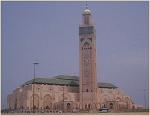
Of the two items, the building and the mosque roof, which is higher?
the mosque roof

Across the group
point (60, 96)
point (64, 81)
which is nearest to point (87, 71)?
point (64, 81)

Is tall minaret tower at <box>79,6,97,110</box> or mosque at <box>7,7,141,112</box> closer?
mosque at <box>7,7,141,112</box>

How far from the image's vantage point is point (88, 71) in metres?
36.3

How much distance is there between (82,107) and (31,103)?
3.97 metres

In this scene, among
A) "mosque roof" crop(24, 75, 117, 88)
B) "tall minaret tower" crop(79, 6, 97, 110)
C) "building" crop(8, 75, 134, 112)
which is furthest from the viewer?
"tall minaret tower" crop(79, 6, 97, 110)

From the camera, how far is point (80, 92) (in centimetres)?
3631

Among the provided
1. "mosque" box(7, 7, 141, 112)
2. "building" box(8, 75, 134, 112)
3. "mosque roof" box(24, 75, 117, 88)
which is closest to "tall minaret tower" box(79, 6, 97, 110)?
"mosque" box(7, 7, 141, 112)

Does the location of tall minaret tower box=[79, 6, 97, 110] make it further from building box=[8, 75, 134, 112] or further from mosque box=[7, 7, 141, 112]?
building box=[8, 75, 134, 112]

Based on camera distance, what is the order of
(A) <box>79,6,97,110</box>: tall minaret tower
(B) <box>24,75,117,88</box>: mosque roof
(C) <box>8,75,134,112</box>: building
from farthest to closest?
(A) <box>79,6,97,110</box>: tall minaret tower → (B) <box>24,75,117,88</box>: mosque roof → (C) <box>8,75,134,112</box>: building

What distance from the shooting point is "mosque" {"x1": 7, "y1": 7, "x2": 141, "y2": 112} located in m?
33.3

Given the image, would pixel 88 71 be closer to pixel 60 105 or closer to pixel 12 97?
pixel 60 105

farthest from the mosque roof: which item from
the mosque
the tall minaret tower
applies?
the tall minaret tower

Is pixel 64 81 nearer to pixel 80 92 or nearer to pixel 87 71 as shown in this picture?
pixel 80 92

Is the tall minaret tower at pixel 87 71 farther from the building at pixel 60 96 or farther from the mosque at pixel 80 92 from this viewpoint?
the building at pixel 60 96
